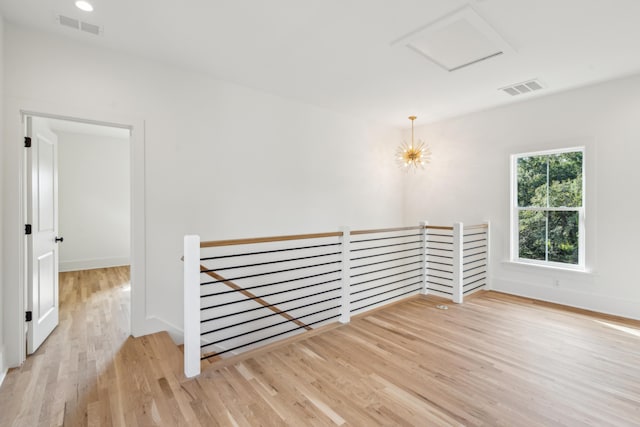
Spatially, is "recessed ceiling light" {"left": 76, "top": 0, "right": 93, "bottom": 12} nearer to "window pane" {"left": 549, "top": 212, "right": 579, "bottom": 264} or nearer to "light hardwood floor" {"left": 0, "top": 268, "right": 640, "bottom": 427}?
"light hardwood floor" {"left": 0, "top": 268, "right": 640, "bottom": 427}

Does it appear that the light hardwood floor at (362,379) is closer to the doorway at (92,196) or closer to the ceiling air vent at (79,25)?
the ceiling air vent at (79,25)

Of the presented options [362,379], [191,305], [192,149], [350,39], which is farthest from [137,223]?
[350,39]

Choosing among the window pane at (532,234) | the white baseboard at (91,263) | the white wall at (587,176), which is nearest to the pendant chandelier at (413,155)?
the white wall at (587,176)

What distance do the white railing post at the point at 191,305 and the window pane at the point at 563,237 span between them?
449cm

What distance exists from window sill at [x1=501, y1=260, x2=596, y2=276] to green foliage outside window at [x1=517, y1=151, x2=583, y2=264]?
0.46ft

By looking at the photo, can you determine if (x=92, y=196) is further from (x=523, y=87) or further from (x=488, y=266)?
(x=523, y=87)

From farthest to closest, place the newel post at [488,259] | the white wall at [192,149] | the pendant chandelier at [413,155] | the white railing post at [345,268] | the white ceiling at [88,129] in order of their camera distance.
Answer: the white ceiling at [88,129] < the pendant chandelier at [413,155] < the newel post at [488,259] < the white railing post at [345,268] < the white wall at [192,149]

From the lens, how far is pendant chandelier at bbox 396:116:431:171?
514cm

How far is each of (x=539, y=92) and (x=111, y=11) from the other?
15.3 feet

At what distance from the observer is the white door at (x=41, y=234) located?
268cm

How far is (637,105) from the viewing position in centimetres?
349

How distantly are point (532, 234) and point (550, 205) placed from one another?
463 millimetres

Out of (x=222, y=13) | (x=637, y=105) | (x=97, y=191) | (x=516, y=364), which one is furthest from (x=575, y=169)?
(x=97, y=191)

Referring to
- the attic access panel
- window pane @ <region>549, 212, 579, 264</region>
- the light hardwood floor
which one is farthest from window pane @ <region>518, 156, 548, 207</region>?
the attic access panel
